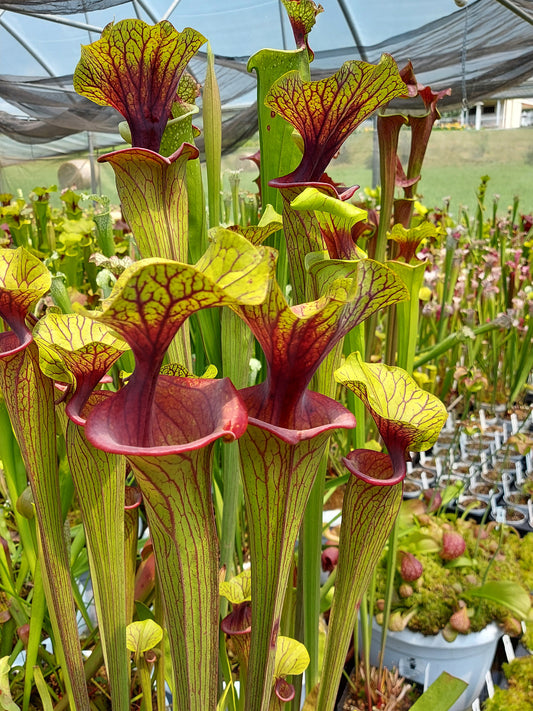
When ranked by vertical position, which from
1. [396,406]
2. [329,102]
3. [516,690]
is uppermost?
[329,102]

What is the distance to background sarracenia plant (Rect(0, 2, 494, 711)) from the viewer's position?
0.33m

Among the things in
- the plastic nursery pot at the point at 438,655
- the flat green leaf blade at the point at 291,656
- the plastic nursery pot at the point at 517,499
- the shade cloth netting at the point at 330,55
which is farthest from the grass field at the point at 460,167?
the flat green leaf blade at the point at 291,656

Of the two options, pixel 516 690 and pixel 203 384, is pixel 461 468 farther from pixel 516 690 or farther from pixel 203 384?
pixel 203 384

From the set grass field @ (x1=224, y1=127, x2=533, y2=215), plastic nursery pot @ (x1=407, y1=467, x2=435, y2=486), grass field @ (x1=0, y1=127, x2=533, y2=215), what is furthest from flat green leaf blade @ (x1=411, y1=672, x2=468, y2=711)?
grass field @ (x1=224, y1=127, x2=533, y2=215)

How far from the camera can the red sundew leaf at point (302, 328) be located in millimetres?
347

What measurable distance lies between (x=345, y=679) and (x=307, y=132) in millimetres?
1300

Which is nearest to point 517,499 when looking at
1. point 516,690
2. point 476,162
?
point 516,690

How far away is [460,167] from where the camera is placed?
14.5 m

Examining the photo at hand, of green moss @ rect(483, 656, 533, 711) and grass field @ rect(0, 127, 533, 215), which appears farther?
grass field @ rect(0, 127, 533, 215)

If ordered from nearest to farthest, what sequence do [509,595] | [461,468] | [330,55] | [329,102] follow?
[329,102]
[509,595]
[461,468]
[330,55]

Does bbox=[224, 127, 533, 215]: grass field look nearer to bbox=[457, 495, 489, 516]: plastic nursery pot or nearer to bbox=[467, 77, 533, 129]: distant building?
bbox=[467, 77, 533, 129]: distant building

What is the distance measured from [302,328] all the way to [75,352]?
17 cm

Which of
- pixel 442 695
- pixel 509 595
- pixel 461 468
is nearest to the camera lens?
pixel 442 695

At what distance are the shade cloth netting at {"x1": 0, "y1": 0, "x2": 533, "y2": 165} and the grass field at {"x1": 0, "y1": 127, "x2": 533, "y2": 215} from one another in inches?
112
